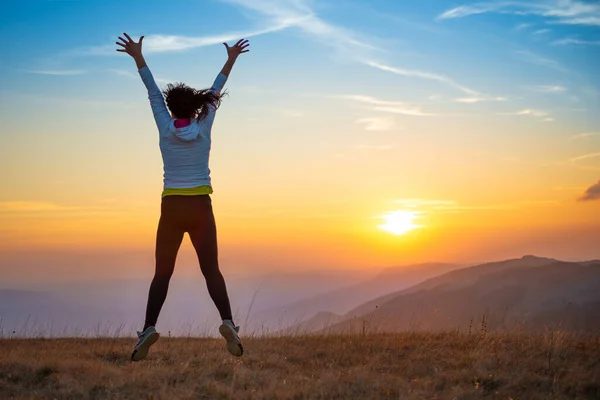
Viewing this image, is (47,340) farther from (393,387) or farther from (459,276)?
(459,276)

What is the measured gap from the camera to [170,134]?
7410 mm

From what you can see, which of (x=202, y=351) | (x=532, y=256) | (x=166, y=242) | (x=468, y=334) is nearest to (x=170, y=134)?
(x=166, y=242)

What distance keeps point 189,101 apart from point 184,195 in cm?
119

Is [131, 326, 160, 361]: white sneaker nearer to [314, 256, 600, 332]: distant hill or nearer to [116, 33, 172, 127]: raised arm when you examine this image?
[116, 33, 172, 127]: raised arm

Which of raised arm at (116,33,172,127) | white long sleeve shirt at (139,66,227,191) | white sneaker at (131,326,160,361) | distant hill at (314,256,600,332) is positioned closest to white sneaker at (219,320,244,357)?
white sneaker at (131,326,160,361)

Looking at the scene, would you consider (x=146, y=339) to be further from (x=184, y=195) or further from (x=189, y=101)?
(x=189, y=101)

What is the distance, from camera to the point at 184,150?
7359mm

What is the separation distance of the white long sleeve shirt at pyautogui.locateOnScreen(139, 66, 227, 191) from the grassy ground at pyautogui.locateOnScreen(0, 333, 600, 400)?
2292mm

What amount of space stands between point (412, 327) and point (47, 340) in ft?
21.5

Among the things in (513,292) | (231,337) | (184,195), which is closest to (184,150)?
(184,195)

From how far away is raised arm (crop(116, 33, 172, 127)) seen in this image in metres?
7.55

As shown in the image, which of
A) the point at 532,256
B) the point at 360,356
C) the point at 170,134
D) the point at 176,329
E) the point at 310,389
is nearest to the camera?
the point at 310,389

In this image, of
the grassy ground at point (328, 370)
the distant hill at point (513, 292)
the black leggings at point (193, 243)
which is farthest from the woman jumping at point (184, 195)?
the distant hill at point (513, 292)

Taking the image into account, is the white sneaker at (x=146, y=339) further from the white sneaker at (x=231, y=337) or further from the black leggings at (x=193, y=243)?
the white sneaker at (x=231, y=337)
